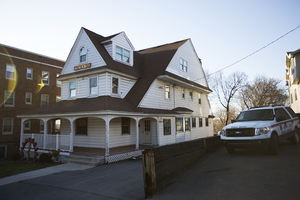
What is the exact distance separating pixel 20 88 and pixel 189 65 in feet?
68.0

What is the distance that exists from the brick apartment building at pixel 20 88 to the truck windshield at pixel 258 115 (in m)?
23.8

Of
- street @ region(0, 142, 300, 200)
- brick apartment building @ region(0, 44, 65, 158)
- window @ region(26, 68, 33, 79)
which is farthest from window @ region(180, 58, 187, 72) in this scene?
window @ region(26, 68, 33, 79)

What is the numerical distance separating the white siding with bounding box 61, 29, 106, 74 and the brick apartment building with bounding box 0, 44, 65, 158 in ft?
37.8

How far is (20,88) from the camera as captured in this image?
25.1 m

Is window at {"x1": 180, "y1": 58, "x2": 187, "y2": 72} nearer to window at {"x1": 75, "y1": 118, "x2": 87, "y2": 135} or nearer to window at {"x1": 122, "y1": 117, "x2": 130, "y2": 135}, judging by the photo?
window at {"x1": 122, "y1": 117, "x2": 130, "y2": 135}

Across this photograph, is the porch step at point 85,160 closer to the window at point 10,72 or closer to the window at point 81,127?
the window at point 81,127

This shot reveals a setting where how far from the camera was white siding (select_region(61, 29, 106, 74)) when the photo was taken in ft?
50.5

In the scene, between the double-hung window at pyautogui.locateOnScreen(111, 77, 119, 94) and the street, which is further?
the double-hung window at pyautogui.locateOnScreen(111, 77, 119, 94)

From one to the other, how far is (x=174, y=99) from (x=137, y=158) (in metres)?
8.19

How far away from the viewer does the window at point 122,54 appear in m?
16.9

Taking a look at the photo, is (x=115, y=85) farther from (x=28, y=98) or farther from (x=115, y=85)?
(x=28, y=98)

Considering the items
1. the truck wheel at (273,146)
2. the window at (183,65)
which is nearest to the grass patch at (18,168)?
the truck wheel at (273,146)

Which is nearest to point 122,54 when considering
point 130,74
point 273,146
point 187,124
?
point 130,74

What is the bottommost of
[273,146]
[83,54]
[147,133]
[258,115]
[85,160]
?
[85,160]
